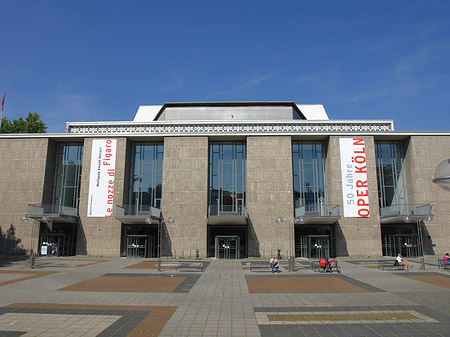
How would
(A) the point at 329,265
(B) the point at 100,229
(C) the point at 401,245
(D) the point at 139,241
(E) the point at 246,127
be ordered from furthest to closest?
(E) the point at 246,127 < (C) the point at 401,245 < (B) the point at 100,229 < (D) the point at 139,241 < (A) the point at 329,265

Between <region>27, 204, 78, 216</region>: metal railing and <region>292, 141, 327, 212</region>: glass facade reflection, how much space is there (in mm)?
26899

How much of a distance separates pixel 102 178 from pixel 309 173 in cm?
2544

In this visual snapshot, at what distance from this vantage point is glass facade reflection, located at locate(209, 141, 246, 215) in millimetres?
40125

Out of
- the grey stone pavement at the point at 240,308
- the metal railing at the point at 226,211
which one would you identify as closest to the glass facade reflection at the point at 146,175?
the metal railing at the point at 226,211

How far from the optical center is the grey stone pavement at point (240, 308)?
10.8 metres

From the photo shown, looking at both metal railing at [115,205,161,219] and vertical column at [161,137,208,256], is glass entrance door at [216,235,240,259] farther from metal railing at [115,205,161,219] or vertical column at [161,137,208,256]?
metal railing at [115,205,161,219]

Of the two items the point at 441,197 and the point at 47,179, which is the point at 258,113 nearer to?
the point at 441,197

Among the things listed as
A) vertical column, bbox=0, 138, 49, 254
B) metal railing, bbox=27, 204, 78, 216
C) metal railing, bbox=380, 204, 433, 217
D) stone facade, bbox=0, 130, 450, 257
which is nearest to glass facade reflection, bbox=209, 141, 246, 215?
stone facade, bbox=0, 130, 450, 257

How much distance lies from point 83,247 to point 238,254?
1792cm

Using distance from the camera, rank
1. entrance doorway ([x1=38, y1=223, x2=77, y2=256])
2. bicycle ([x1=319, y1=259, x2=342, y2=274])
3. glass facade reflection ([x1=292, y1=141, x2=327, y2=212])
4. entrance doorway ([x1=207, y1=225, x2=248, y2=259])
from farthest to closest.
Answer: glass facade reflection ([x1=292, y1=141, x2=327, y2=212]), entrance doorway ([x1=38, y1=223, x2=77, y2=256]), entrance doorway ([x1=207, y1=225, x2=248, y2=259]), bicycle ([x1=319, y1=259, x2=342, y2=274])

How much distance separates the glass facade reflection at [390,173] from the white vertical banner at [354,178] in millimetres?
3466

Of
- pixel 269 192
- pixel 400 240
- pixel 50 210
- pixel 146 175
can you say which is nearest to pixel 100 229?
pixel 50 210

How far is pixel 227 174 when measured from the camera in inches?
1615

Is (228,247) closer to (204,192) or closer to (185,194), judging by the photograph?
(204,192)
